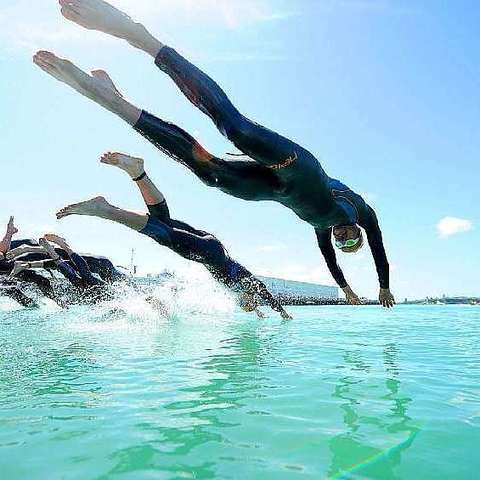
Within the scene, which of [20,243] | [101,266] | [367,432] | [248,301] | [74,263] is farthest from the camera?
[20,243]

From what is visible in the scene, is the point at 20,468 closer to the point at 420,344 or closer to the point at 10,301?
the point at 420,344

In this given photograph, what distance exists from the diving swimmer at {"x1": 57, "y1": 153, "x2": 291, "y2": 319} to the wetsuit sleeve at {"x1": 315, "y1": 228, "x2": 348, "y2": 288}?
86.7 inches

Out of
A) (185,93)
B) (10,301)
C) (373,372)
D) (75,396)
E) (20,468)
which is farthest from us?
(10,301)

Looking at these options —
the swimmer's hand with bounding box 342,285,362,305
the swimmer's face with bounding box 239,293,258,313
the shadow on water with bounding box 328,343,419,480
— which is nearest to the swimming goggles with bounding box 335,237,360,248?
the swimmer's hand with bounding box 342,285,362,305

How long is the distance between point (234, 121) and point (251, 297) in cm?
770

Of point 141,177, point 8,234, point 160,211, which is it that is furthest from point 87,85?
point 8,234

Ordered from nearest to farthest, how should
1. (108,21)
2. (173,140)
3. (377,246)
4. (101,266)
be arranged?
(108,21) → (173,140) → (377,246) → (101,266)

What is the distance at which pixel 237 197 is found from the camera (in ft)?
20.8

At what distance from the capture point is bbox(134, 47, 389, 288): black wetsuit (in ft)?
16.2

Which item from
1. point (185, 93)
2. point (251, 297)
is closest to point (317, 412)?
point (185, 93)

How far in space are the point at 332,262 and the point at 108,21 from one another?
4963mm

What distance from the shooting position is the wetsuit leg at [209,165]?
5410 millimetres

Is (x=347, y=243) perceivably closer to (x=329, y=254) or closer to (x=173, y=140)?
(x=329, y=254)

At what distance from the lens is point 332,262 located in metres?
7.75
